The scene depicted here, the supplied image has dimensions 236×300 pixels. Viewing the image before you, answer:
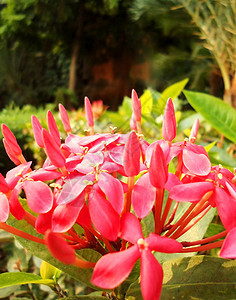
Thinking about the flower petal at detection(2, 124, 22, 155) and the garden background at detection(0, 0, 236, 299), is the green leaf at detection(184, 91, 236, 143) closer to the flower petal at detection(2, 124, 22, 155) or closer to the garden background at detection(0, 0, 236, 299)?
the flower petal at detection(2, 124, 22, 155)

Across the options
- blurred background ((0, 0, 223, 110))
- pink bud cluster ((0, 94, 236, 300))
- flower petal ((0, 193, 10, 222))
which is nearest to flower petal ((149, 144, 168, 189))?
pink bud cluster ((0, 94, 236, 300))

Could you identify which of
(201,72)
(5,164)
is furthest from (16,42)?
(5,164)

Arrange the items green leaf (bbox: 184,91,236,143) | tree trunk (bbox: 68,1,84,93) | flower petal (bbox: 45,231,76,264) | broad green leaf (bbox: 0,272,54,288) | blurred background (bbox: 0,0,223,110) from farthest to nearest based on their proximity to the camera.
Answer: tree trunk (bbox: 68,1,84,93) < blurred background (bbox: 0,0,223,110) < green leaf (bbox: 184,91,236,143) < broad green leaf (bbox: 0,272,54,288) < flower petal (bbox: 45,231,76,264)

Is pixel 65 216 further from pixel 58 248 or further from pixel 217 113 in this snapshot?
pixel 217 113

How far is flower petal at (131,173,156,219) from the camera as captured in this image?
0.21 m

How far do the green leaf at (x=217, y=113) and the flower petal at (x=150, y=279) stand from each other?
1.08ft

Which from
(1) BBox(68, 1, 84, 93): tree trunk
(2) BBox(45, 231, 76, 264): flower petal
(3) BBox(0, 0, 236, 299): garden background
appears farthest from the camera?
(1) BBox(68, 1, 84, 93): tree trunk

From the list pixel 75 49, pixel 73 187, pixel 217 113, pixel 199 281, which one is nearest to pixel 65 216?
pixel 73 187

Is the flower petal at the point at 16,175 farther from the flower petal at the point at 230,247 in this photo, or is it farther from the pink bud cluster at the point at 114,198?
the flower petal at the point at 230,247

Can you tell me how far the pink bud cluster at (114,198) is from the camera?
184mm

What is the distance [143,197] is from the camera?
0.72 ft

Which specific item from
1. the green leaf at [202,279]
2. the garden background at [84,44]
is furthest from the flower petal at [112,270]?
the garden background at [84,44]

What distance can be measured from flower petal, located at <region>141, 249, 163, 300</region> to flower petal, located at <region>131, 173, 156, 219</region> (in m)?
0.03

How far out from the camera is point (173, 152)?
267 millimetres
